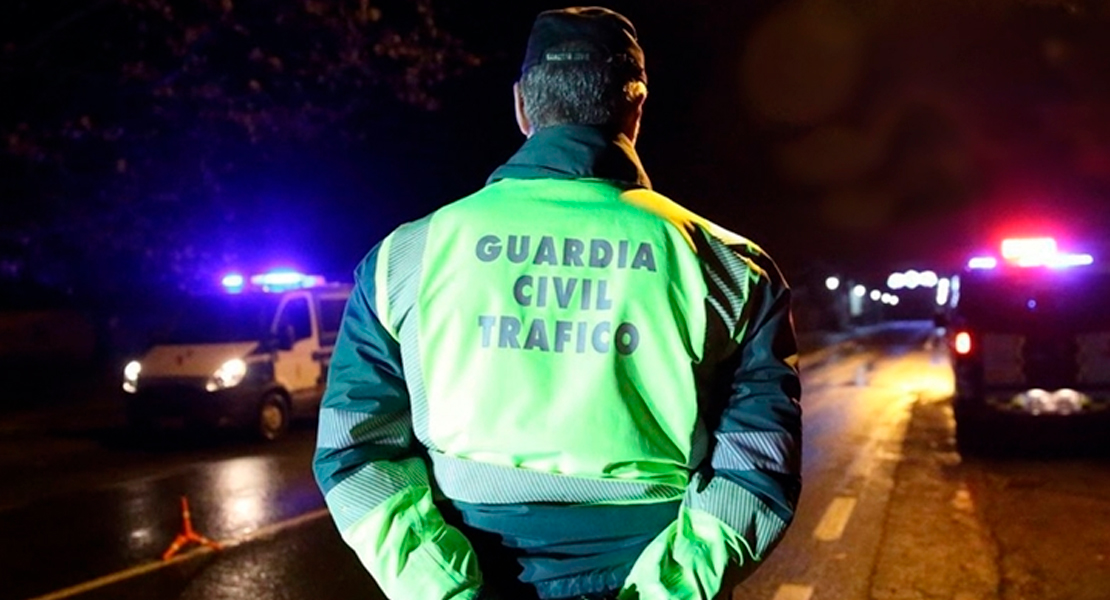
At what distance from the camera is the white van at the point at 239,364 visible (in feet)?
47.9

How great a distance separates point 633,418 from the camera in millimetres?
1991

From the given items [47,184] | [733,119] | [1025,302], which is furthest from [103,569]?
[733,119]

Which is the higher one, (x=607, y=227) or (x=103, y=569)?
(x=607, y=227)

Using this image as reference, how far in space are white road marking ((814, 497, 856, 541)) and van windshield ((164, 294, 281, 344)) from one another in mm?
8293

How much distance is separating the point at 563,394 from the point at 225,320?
1403 cm

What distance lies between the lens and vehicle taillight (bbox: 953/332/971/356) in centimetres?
1257

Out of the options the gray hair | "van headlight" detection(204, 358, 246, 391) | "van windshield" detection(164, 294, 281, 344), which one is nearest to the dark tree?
"van windshield" detection(164, 294, 281, 344)

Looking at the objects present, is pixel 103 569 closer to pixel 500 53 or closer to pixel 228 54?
pixel 228 54

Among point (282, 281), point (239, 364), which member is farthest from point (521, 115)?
point (282, 281)

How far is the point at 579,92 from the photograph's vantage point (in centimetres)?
214

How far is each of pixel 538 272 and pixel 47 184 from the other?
57.2 ft

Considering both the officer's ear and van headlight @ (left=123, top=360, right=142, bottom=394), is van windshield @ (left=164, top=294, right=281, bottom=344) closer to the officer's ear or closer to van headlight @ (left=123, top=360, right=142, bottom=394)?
van headlight @ (left=123, top=360, right=142, bottom=394)

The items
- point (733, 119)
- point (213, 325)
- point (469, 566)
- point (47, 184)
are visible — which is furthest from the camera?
point (733, 119)

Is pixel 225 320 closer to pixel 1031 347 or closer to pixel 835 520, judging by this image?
pixel 835 520
